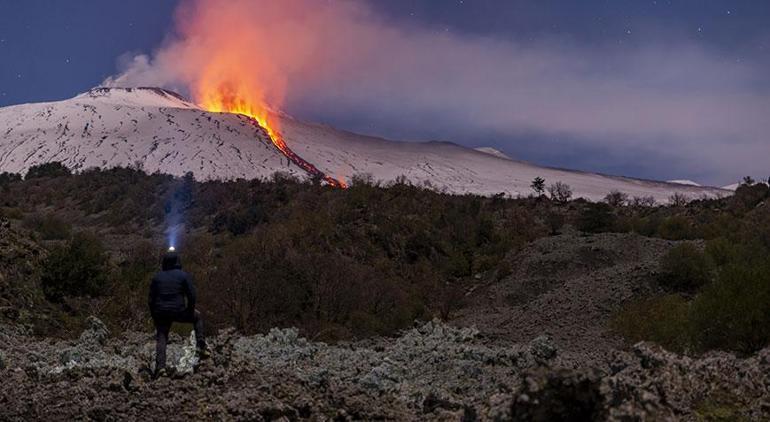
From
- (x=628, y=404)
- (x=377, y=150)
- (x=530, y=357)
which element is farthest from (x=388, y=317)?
(x=377, y=150)

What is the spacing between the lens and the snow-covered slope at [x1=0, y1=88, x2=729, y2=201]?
78.7 m

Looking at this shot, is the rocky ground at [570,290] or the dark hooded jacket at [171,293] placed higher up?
the dark hooded jacket at [171,293]

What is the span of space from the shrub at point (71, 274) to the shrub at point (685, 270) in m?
13.9

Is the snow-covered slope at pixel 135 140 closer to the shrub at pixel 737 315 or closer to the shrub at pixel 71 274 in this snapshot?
the shrub at pixel 71 274

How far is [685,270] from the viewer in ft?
68.3

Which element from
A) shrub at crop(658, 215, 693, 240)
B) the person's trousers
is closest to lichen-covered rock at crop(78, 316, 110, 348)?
the person's trousers

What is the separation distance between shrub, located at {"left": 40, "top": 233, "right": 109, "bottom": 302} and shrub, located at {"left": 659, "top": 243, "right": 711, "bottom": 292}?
13.9 meters

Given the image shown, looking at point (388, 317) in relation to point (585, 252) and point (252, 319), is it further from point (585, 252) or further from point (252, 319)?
point (585, 252)

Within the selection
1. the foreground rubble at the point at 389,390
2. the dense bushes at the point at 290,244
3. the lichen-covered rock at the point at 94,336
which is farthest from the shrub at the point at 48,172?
the foreground rubble at the point at 389,390

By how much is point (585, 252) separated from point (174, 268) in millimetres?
19830

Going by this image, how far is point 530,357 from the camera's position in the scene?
10656 mm

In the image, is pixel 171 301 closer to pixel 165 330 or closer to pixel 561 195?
pixel 165 330

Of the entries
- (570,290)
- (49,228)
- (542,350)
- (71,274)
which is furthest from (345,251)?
(542,350)

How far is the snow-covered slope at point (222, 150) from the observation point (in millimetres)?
78688
